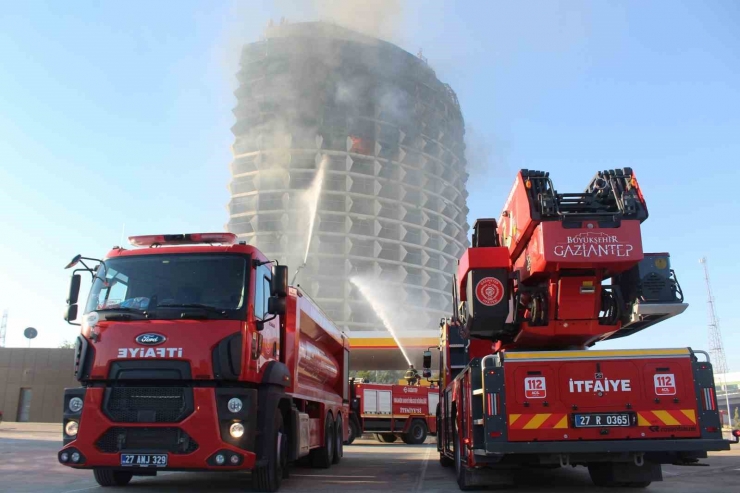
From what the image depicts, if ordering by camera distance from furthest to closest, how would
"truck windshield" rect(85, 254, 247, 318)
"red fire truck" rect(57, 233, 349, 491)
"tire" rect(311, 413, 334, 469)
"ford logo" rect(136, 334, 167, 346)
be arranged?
1. "tire" rect(311, 413, 334, 469)
2. "truck windshield" rect(85, 254, 247, 318)
3. "ford logo" rect(136, 334, 167, 346)
4. "red fire truck" rect(57, 233, 349, 491)

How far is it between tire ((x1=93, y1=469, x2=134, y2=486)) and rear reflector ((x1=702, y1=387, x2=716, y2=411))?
26.6 feet

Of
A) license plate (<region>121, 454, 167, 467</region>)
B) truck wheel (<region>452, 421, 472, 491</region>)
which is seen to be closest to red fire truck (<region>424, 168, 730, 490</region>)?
truck wheel (<region>452, 421, 472, 491</region>)

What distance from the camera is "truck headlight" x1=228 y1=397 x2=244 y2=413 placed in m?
7.45

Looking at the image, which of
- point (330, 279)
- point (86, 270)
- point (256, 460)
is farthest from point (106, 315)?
point (330, 279)

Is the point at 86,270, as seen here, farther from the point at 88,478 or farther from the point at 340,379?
the point at 340,379

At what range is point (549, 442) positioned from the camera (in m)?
7.24

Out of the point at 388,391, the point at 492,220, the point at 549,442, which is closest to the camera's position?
the point at 549,442

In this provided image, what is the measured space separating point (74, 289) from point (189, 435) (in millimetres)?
2754

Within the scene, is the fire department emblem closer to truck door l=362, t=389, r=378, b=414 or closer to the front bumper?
the front bumper

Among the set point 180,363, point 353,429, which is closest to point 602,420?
point 180,363

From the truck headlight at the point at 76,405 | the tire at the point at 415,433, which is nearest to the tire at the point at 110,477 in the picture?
the truck headlight at the point at 76,405

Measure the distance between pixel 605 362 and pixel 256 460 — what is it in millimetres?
4516

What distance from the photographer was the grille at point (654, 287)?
7895mm

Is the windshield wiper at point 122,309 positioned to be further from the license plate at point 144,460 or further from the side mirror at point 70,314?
the license plate at point 144,460
